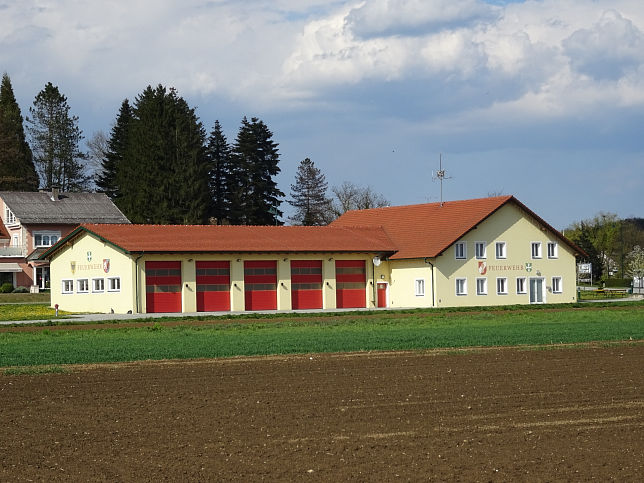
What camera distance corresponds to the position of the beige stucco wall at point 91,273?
52094 millimetres

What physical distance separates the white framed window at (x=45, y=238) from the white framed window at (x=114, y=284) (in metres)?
33.2

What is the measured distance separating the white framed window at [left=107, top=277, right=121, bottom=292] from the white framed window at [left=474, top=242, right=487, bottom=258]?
779 inches

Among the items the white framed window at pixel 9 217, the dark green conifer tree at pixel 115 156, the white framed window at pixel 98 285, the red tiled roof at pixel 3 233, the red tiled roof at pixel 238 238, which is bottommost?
the white framed window at pixel 98 285

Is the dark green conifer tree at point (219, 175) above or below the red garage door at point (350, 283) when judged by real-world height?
above

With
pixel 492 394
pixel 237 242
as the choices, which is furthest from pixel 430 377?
pixel 237 242

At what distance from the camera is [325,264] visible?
57.0m

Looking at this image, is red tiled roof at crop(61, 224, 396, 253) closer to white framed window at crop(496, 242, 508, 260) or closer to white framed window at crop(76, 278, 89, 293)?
white framed window at crop(76, 278, 89, 293)

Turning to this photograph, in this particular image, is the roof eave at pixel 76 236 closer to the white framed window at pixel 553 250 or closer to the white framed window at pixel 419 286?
the white framed window at pixel 419 286

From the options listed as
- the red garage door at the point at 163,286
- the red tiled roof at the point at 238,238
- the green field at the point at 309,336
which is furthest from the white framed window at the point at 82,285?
the green field at the point at 309,336

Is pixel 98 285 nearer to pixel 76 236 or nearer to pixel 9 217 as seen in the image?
pixel 76 236

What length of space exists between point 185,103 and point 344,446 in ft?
259

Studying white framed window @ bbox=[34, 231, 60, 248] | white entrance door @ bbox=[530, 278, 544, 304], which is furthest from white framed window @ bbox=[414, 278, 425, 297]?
white framed window @ bbox=[34, 231, 60, 248]

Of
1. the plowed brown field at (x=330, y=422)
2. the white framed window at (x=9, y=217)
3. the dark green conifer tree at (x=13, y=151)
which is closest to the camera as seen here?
the plowed brown field at (x=330, y=422)

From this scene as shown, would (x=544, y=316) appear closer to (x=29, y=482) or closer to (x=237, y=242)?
(x=237, y=242)
